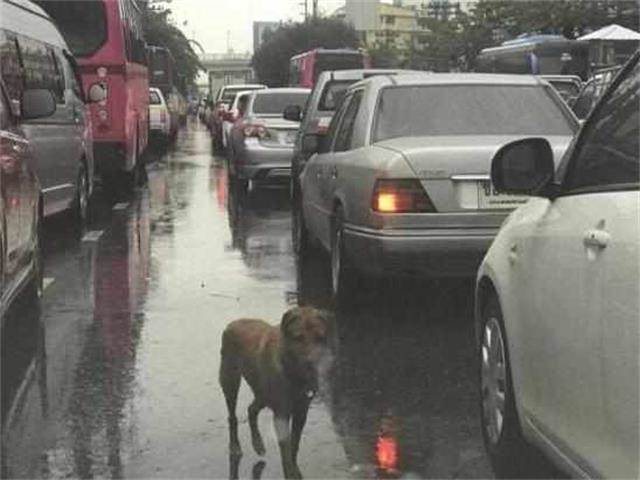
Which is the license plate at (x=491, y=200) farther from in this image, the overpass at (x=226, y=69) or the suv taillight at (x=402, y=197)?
the overpass at (x=226, y=69)

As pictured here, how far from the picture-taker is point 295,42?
82250mm

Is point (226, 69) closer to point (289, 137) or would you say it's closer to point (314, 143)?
point (289, 137)

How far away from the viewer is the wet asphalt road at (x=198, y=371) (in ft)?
15.3

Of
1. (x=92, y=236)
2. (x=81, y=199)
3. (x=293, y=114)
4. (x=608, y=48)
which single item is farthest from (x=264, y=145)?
(x=608, y=48)

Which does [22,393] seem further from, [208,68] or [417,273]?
[208,68]

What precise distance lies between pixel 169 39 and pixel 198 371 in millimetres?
70187

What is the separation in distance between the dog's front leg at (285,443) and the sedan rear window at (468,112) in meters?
3.58

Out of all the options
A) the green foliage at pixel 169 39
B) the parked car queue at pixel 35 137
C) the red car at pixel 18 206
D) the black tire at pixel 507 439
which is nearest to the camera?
the black tire at pixel 507 439

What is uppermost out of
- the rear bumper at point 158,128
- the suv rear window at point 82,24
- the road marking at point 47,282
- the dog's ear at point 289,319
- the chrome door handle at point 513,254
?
the suv rear window at point 82,24

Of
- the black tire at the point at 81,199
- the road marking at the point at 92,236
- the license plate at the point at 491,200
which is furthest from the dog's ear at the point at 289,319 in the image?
the black tire at the point at 81,199

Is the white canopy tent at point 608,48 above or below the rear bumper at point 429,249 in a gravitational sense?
above

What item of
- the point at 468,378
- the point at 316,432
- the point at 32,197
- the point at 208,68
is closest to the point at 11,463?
the point at 316,432

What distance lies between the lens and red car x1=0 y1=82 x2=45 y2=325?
6102mm

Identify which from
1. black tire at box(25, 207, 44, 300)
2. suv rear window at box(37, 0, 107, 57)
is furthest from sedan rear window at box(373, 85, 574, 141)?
suv rear window at box(37, 0, 107, 57)
